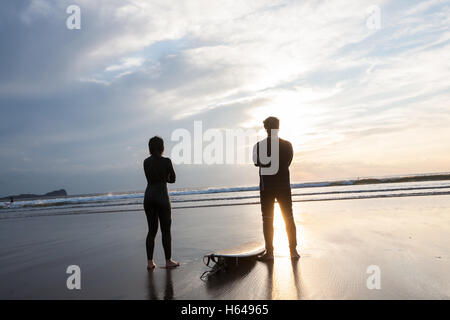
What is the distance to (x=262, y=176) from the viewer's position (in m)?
5.34

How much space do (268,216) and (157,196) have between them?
6.35ft

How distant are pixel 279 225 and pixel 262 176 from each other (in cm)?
382

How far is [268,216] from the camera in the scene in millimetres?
5262

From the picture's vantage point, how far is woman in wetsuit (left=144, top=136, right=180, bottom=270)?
512 centimetres

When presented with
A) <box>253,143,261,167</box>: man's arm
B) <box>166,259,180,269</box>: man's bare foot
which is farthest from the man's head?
<box>166,259,180,269</box>: man's bare foot

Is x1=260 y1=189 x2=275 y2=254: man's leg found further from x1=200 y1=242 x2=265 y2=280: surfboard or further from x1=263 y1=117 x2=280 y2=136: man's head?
x1=263 y1=117 x2=280 y2=136: man's head

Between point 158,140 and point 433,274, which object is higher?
point 158,140

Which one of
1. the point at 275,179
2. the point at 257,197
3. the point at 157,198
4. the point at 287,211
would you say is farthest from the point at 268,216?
the point at 257,197

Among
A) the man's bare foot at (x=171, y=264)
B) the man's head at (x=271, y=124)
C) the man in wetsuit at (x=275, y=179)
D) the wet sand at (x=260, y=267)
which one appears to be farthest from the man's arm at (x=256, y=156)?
the man's bare foot at (x=171, y=264)

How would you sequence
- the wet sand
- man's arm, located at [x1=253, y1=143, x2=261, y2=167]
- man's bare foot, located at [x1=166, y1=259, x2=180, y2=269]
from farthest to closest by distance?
man's arm, located at [x1=253, y1=143, x2=261, y2=167]
man's bare foot, located at [x1=166, y1=259, x2=180, y2=269]
the wet sand
